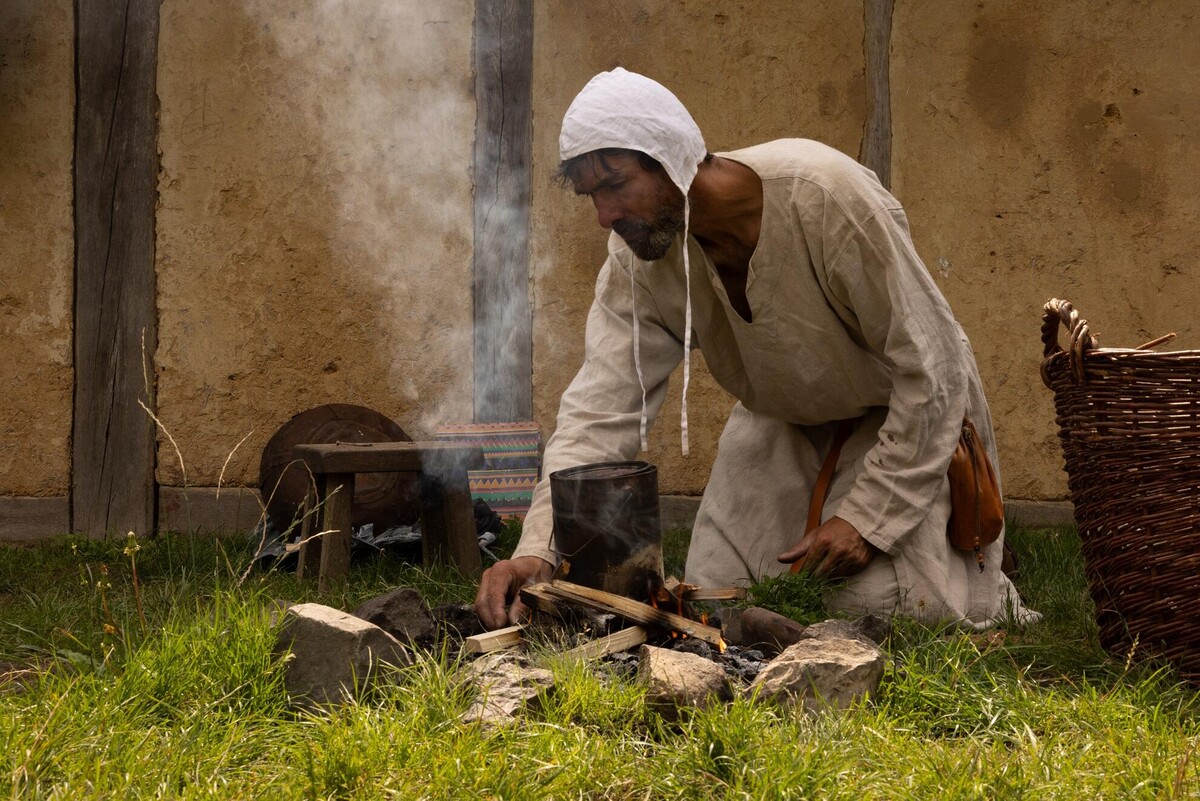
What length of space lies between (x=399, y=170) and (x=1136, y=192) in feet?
11.7

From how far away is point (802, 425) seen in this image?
12.8ft

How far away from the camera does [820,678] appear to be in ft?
8.18

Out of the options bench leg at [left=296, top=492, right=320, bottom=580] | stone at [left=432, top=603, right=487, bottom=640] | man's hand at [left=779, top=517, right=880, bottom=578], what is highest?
man's hand at [left=779, top=517, right=880, bottom=578]

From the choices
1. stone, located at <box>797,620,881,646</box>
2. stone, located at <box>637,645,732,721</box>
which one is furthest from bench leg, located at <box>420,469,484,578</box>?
stone, located at <box>637,645,732,721</box>

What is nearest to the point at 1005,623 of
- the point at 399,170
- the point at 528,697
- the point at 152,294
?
the point at 528,697

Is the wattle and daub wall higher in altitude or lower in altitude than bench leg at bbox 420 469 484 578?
higher

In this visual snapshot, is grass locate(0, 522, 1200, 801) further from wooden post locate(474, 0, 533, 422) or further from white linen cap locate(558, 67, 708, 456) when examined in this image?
wooden post locate(474, 0, 533, 422)

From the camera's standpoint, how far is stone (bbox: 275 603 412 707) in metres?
2.53

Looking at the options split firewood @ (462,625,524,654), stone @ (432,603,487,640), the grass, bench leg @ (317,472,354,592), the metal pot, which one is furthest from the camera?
bench leg @ (317,472,354,592)

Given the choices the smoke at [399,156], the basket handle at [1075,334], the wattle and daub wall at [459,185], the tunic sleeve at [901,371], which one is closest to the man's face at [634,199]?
the tunic sleeve at [901,371]

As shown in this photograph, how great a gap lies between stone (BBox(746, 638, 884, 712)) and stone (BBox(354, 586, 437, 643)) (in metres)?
0.85

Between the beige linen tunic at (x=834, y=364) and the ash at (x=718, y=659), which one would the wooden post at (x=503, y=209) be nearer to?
the beige linen tunic at (x=834, y=364)

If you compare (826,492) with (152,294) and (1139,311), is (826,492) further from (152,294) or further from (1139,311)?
(152,294)

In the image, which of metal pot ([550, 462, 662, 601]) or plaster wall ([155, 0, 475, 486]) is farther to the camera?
plaster wall ([155, 0, 475, 486])
